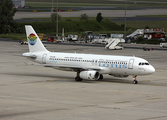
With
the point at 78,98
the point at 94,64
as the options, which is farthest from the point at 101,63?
the point at 78,98

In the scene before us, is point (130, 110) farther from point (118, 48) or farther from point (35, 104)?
point (118, 48)

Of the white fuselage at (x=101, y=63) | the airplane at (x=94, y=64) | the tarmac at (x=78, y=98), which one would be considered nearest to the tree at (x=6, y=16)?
the tarmac at (x=78, y=98)

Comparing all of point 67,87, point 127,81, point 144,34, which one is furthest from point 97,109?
point 144,34

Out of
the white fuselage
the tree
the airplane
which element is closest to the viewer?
the white fuselage

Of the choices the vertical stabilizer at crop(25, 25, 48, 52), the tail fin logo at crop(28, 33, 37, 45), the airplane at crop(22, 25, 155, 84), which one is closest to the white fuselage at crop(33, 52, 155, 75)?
the airplane at crop(22, 25, 155, 84)

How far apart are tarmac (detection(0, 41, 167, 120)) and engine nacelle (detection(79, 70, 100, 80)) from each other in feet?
3.08

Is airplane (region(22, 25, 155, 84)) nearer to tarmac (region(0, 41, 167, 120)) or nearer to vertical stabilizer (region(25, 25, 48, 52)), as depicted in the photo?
vertical stabilizer (region(25, 25, 48, 52))

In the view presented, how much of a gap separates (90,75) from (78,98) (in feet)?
37.5

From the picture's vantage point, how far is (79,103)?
33656 millimetres

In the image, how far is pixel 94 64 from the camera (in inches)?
1955

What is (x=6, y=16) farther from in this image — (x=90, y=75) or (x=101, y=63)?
(x=90, y=75)

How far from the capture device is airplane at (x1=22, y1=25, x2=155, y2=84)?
154 feet

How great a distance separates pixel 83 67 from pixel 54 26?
146 m

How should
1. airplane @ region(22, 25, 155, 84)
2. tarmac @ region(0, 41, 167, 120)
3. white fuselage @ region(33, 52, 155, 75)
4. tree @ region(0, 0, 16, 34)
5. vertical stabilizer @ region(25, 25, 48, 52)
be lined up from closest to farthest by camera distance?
tarmac @ region(0, 41, 167, 120), white fuselage @ region(33, 52, 155, 75), airplane @ region(22, 25, 155, 84), vertical stabilizer @ region(25, 25, 48, 52), tree @ region(0, 0, 16, 34)
